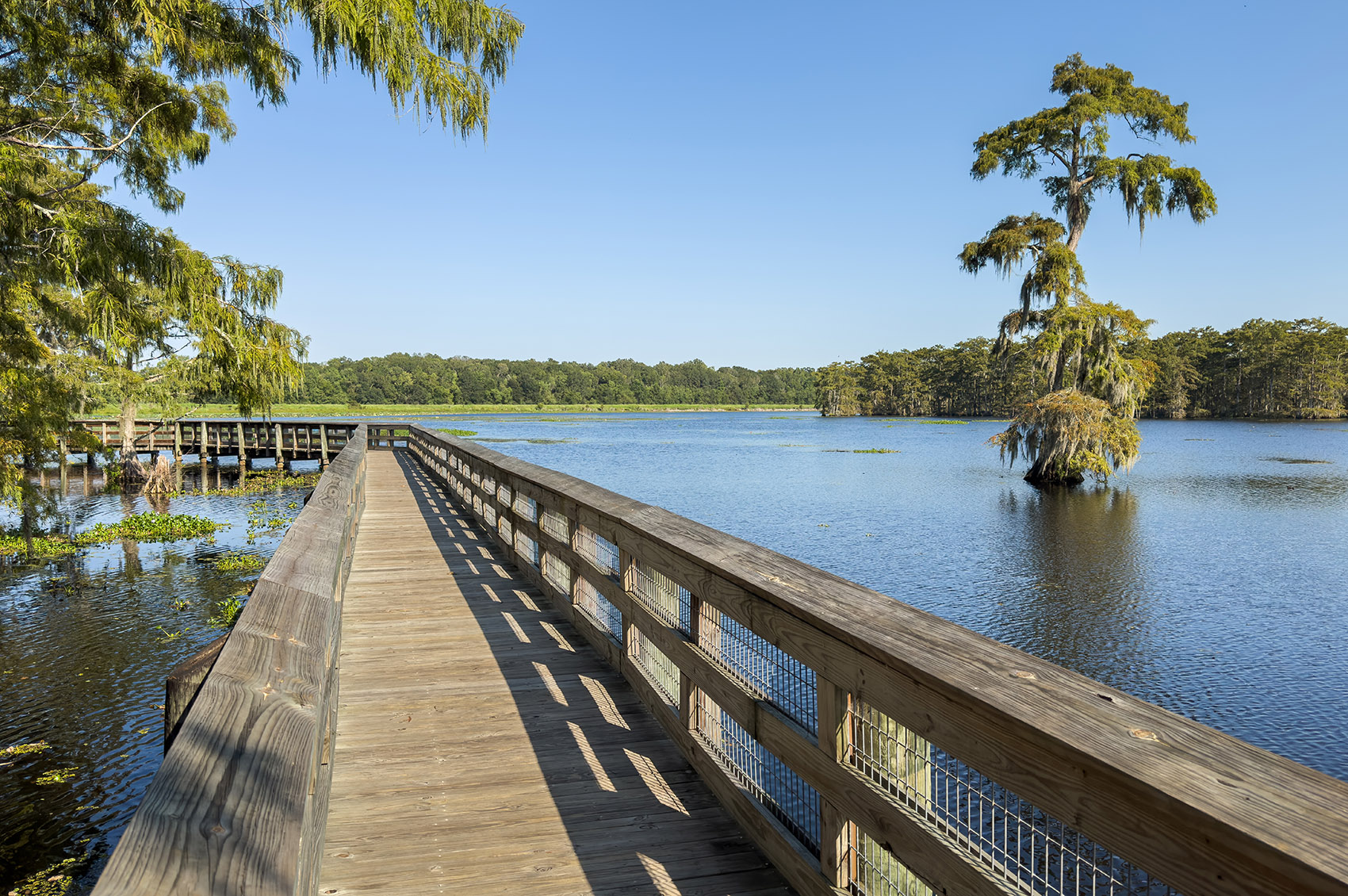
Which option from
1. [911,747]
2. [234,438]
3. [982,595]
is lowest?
[982,595]

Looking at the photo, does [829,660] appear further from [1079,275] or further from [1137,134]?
[1137,134]

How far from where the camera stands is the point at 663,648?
3.62 m

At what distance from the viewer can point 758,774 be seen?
124 inches

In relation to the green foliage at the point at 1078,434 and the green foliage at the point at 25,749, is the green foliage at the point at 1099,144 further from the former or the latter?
the green foliage at the point at 25,749

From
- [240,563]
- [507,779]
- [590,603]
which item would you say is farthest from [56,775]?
[240,563]

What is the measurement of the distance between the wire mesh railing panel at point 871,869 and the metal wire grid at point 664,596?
4.01 feet

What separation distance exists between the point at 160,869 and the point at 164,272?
904cm

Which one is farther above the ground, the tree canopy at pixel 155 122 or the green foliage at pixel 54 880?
the tree canopy at pixel 155 122

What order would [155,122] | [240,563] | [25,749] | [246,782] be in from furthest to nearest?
[240,563] → [155,122] → [25,749] → [246,782]

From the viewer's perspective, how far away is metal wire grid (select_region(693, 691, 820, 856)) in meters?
2.71

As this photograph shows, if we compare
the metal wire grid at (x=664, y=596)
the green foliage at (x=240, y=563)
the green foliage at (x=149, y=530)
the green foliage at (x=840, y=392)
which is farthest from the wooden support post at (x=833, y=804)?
the green foliage at (x=840, y=392)

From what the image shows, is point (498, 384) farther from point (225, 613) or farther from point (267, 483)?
point (225, 613)

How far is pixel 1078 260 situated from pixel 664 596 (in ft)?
94.8

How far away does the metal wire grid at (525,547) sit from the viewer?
7461mm
